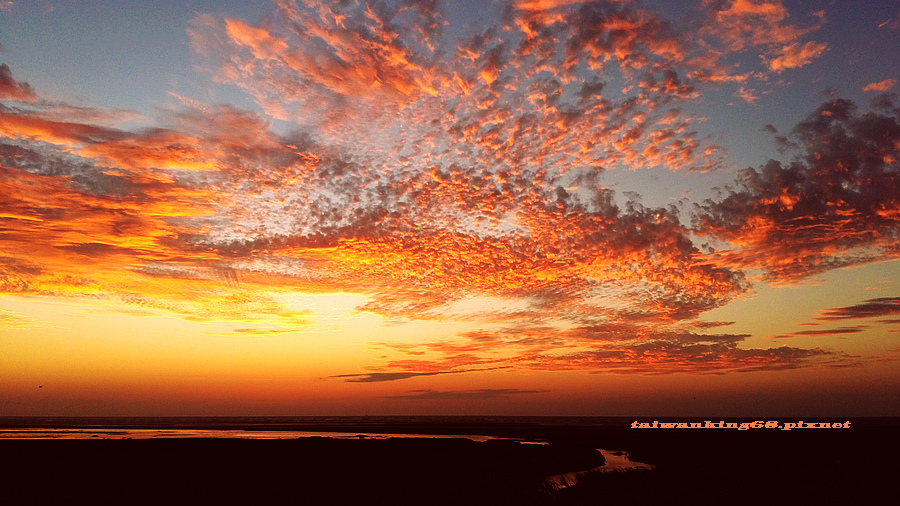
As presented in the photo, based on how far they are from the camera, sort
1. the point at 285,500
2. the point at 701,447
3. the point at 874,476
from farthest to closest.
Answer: the point at 701,447, the point at 874,476, the point at 285,500

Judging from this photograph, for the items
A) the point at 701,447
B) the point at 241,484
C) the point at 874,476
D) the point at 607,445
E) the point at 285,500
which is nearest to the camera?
the point at 285,500

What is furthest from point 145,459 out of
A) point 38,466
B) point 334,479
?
point 334,479

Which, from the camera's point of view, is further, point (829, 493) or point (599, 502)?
point (829, 493)

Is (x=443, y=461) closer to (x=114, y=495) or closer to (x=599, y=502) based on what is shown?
(x=599, y=502)

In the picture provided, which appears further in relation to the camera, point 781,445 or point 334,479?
point 781,445

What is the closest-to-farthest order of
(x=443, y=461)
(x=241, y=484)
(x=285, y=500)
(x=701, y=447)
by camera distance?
1. (x=285, y=500)
2. (x=241, y=484)
3. (x=443, y=461)
4. (x=701, y=447)

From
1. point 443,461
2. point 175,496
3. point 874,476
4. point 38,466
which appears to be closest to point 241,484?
point 175,496

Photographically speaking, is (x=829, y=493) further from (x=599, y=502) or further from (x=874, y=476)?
(x=599, y=502)
